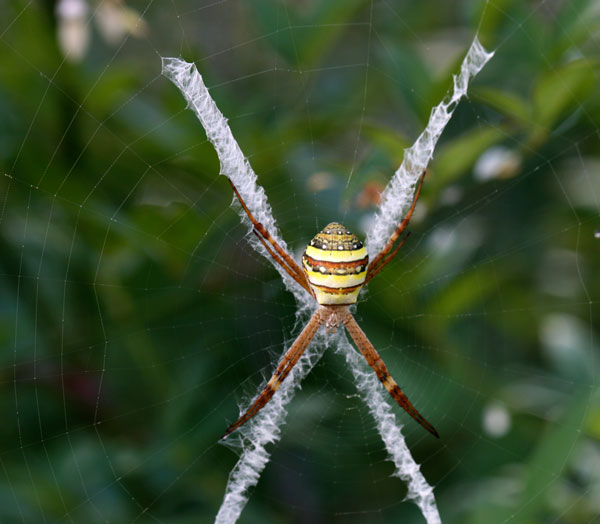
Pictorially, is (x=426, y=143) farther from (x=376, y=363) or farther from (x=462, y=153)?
(x=376, y=363)

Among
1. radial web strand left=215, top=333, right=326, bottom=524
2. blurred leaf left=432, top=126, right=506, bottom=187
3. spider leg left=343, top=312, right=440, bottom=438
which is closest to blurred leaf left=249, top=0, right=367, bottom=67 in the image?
blurred leaf left=432, top=126, right=506, bottom=187

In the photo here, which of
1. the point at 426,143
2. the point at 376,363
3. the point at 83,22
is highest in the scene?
the point at 83,22

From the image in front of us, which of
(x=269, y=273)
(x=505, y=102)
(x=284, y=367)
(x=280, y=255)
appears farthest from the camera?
(x=284, y=367)

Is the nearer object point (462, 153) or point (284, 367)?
point (462, 153)

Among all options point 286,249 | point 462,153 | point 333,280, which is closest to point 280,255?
point 286,249

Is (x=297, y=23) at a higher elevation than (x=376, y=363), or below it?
higher

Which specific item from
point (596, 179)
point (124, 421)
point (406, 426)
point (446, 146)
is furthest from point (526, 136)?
point (124, 421)
